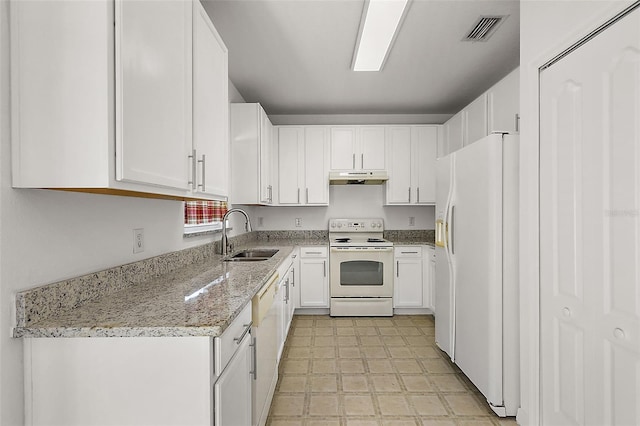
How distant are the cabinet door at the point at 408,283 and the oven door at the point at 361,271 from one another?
0.35 feet

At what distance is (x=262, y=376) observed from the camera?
6.15 feet

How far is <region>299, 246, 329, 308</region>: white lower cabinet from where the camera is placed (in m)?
4.13

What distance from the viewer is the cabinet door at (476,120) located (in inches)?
131

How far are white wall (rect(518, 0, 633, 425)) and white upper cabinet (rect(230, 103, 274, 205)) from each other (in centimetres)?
230

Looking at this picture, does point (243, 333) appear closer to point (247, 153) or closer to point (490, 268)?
point (490, 268)

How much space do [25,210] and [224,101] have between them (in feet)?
4.04

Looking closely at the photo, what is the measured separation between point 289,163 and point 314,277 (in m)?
1.47

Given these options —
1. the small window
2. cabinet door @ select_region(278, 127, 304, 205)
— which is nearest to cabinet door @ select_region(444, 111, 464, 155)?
cabinet door @ select_region(278, 127, 304, 205)

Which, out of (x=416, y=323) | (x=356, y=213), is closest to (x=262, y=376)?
(x=416, y=323)

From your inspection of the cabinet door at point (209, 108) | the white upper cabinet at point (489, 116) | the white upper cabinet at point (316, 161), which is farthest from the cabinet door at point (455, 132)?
the cabinet door at point (209, 108)

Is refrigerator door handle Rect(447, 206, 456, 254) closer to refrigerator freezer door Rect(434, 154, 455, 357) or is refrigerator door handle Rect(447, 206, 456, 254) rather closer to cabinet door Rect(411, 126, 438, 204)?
refrigerator freezer door Rect(434, 154, 455, 357)

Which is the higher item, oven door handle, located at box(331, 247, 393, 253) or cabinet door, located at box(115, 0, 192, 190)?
cabinet door, located at box(115, 0, 192, 190)

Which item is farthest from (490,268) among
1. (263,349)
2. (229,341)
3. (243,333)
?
(229,341)

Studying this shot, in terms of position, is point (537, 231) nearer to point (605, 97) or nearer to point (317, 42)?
point (605, 97)
